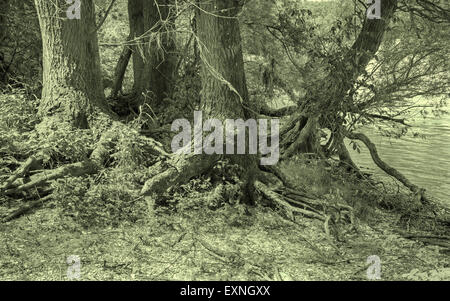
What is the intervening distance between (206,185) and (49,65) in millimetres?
3254

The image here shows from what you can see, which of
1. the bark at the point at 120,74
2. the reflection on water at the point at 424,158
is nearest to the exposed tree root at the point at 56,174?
the bark at the point at 120,74

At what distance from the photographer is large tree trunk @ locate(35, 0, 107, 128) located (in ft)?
29.8

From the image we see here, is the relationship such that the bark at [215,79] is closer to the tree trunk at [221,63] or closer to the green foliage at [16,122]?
the tree trunk at [221,63]

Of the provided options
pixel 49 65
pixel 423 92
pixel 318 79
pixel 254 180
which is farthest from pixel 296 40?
pixel 49 65

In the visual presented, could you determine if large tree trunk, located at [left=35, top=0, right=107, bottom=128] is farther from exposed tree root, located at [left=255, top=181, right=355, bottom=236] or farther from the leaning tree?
exposed tree root, located at [left=255, top=181, right=355, bottom=236]

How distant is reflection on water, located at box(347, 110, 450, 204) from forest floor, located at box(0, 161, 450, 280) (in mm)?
4638

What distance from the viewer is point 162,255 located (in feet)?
22.4

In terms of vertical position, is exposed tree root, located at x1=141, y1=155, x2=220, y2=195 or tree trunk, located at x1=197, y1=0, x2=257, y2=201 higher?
tree trunk, located at x1=197, y1=0, x2=257, y2=201

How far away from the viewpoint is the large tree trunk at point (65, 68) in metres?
9.07

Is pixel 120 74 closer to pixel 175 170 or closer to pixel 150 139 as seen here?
pixel 150 139

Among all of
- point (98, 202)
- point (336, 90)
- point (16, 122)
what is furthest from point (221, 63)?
point (16, 122)

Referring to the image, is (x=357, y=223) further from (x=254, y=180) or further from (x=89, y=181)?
(x=89, y=181)

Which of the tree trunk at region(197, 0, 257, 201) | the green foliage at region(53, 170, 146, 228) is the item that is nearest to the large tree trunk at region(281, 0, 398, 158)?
the tree trunk at region(197, 0, 257, 201)

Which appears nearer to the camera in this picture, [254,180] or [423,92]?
[254,180]
